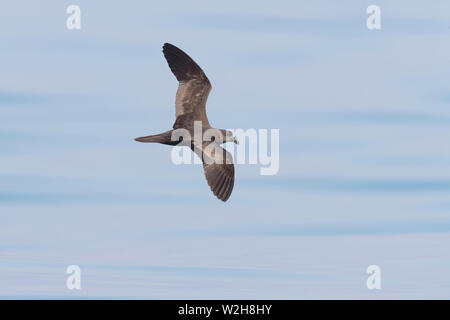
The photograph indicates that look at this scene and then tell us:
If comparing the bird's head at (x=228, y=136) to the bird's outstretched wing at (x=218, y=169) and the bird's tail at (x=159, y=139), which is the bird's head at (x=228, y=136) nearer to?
the bird's outstretched wing at (x=218, y=169)

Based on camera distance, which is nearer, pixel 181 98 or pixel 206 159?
pixel 206 159

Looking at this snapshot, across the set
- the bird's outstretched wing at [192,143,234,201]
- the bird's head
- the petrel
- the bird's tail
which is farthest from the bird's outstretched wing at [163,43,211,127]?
the bird's outstretched wing at [192,143,234,201]

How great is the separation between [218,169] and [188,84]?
304 centimetres

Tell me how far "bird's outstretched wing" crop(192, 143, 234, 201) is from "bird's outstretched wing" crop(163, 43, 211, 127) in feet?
4.86

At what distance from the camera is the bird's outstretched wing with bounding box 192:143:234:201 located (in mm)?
14420

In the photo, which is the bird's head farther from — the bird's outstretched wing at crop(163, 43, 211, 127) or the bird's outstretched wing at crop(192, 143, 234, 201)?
the bird's outstretched wing at crop(192, 143, 234, 201)

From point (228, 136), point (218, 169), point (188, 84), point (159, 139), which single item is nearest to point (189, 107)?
point (188, 84)

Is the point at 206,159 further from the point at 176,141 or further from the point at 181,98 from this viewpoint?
the point at 181,98

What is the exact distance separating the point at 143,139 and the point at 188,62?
8.33 feet

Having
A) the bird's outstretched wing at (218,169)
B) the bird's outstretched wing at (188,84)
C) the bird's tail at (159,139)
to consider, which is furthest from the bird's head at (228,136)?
the bird's tail at (159,139)
